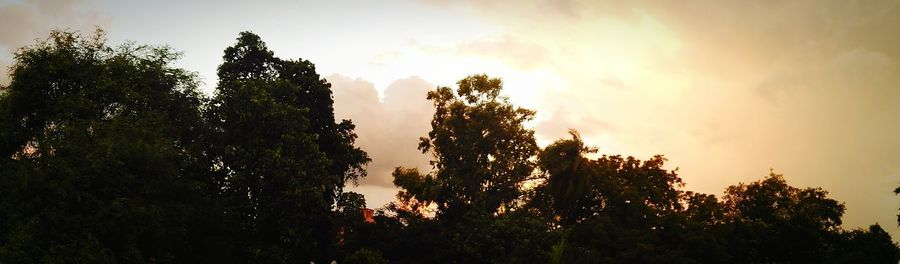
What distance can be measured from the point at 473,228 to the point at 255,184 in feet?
42.7

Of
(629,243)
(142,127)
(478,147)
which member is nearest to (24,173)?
(142,127)

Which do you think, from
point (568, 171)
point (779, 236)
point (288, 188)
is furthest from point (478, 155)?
point (779, 236)

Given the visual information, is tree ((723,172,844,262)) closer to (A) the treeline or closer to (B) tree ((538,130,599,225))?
(A) the treeline

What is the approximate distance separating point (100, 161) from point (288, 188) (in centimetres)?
881

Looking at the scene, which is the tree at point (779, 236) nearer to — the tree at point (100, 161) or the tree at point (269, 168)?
the tree at point (269, 168)

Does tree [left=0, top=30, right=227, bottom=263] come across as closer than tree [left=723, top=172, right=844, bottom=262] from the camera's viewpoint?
Yes

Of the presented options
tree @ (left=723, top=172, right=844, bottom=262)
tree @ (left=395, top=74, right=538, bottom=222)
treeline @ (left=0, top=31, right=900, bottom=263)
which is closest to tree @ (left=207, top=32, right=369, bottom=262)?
treeline @ (left=0, top=31, right=900, bottom=263)

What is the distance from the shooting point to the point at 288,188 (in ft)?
82.7

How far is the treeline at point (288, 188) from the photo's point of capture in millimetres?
18438

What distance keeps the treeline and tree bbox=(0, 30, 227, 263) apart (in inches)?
3.1

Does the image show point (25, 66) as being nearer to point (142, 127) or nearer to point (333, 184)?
point (142, 127)

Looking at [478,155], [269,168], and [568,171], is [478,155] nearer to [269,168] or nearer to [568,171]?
[568,171]

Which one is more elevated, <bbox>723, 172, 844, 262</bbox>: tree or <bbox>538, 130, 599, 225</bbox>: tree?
<bbox>538, 130, 599, 225</bbox>: tree

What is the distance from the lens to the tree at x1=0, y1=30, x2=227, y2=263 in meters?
17.3
